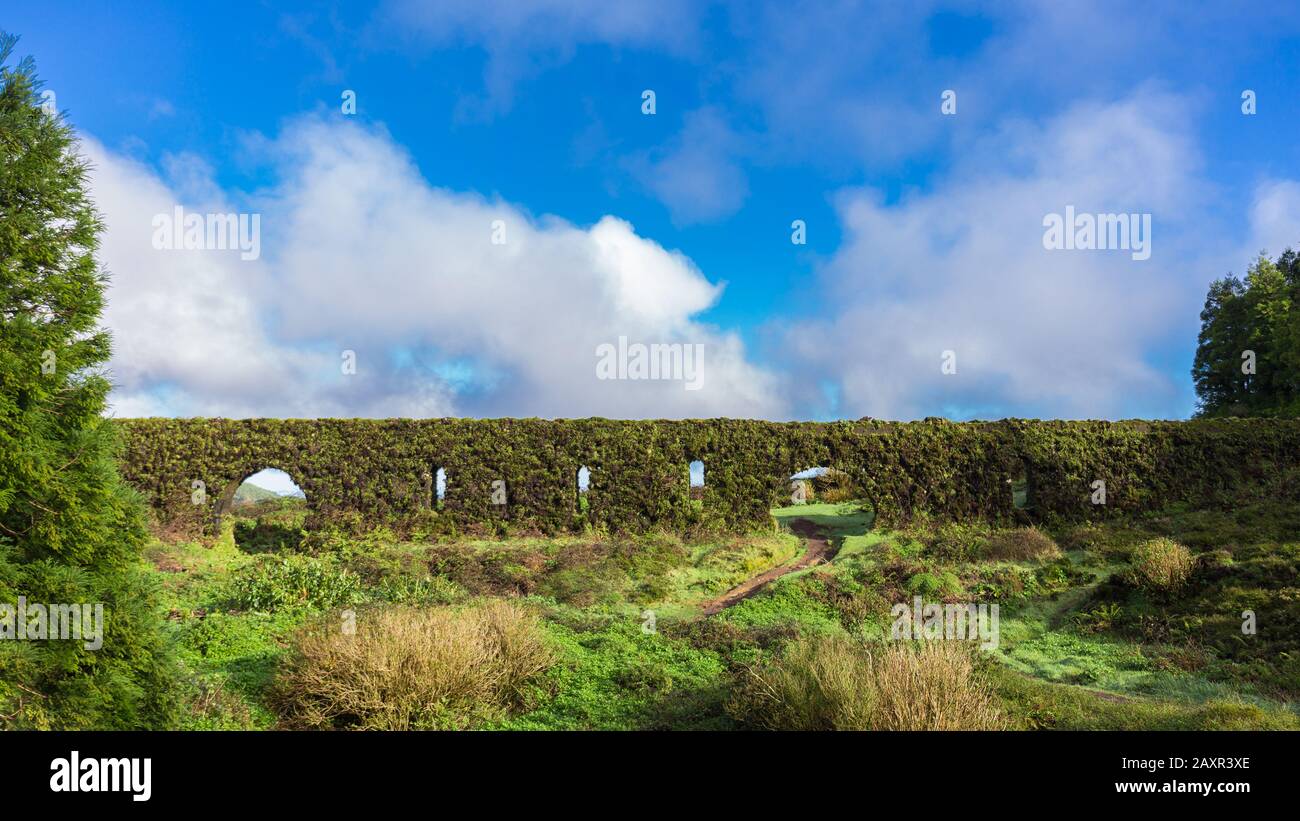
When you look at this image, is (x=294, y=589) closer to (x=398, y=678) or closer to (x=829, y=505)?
→ (x=398, y=678)

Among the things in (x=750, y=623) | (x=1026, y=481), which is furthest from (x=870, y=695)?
(x=1026, y=481)

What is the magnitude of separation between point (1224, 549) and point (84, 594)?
16.8 metres

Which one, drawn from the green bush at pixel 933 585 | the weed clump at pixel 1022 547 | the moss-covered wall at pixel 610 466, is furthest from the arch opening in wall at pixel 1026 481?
the green bush at pixel 933 585

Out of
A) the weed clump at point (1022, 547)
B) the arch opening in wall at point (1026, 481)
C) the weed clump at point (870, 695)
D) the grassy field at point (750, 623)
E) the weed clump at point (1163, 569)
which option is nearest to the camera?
the weed clump at point (870, 695)

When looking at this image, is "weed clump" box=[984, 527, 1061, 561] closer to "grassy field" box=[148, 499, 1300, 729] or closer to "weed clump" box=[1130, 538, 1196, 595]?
"grassy field" box=[148, 499, 1300, 729]

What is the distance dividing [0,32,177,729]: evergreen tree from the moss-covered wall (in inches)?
547

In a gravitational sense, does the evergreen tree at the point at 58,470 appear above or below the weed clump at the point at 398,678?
above

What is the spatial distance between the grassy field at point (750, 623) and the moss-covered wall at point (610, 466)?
1.03 m

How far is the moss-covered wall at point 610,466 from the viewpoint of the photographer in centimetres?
1955

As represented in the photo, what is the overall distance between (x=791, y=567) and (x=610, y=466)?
607cm

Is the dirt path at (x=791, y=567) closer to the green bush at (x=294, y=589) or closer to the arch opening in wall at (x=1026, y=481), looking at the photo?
the arch opening in wall at (x=1026, y=481)

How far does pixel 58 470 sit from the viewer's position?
546cm
